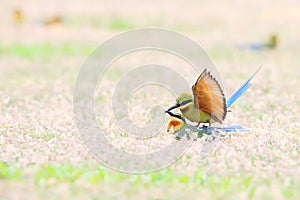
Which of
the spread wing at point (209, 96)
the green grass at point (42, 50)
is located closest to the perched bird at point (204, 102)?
the spread wing at point (209, 96)

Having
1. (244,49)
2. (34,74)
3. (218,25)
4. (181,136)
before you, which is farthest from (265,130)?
(218,25)

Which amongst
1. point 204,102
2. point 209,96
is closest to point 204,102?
point 204,102

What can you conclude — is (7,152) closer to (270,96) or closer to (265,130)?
(265,130)

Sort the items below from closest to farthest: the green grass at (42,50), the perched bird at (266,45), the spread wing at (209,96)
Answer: the spread wing at (209,96) < the green grass at (42,50) < the perched bird at (266,45)

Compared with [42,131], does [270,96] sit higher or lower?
lower

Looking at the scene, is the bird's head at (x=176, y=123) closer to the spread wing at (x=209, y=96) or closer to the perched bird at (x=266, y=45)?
the spread wing at (x=209, y=96)

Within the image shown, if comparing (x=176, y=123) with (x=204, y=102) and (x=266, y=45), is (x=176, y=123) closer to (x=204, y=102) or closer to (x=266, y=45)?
(x=204, y=102)

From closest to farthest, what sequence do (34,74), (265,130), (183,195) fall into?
(183,195) → (265,130) → (34,74)
